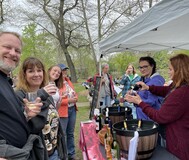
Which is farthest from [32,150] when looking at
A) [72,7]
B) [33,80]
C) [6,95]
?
[72,7]

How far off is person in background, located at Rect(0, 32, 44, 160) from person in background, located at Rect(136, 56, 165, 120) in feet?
5.61

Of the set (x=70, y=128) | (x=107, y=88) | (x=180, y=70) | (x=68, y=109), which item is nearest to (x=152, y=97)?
(x=180, y=70)

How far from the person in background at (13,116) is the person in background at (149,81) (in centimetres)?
171

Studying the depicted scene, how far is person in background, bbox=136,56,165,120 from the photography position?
2883 mm

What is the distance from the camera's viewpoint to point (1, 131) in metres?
1.29

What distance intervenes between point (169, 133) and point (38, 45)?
2577cm

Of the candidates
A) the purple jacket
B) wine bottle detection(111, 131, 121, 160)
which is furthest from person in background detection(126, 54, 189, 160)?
the purple jacket

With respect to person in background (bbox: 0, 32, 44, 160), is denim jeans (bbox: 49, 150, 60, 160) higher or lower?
lower

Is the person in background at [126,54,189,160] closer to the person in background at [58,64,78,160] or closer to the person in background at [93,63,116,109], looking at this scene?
the person in background at [58,64,78,160]

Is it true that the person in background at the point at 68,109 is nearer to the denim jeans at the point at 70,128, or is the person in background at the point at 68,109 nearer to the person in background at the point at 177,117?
the denim jeans at the point at 70,128

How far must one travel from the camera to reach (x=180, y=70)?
209cm

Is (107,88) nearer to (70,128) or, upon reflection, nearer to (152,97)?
(70,128)

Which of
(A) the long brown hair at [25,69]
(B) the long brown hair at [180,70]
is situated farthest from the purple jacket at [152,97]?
(A) the long brown hair at [25,69]

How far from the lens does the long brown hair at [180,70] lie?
2014 millimetres
